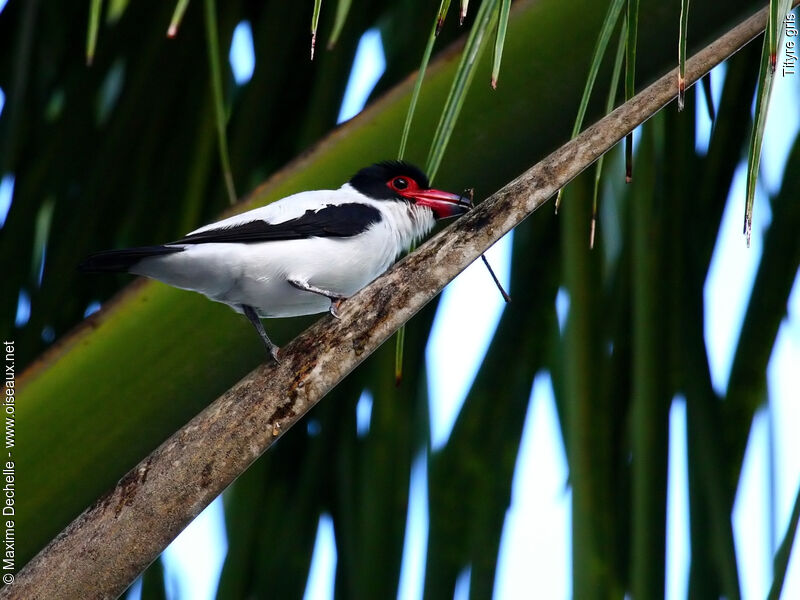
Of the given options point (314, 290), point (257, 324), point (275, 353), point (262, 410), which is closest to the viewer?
point (262, 410)

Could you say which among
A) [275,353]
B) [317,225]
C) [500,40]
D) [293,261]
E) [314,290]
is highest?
[317,225]

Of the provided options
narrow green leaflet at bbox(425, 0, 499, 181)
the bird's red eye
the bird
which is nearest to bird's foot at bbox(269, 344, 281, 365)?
the bird

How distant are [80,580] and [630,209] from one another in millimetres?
1034

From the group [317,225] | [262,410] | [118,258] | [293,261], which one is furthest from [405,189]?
[262,410]

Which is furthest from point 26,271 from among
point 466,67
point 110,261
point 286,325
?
point 466,67

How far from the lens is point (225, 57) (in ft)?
6.49

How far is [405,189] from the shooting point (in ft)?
8.64

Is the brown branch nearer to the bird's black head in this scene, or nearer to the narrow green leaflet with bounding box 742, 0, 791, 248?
the narrow green leaflet with bounding box 742, 0, 791, 248

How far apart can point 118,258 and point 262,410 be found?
0.65m

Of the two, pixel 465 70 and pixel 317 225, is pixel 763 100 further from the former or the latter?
pixel 317 225

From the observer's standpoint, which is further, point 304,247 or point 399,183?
point 399,183

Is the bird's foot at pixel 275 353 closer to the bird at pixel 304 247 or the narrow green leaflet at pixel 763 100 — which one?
the bird at pixel 304 247

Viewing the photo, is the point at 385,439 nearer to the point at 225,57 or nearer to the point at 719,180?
the point at 719,180

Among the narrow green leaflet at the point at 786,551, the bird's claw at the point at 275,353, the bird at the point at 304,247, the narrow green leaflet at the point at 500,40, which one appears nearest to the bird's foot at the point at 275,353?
the bird's claw at the point at 275,353
